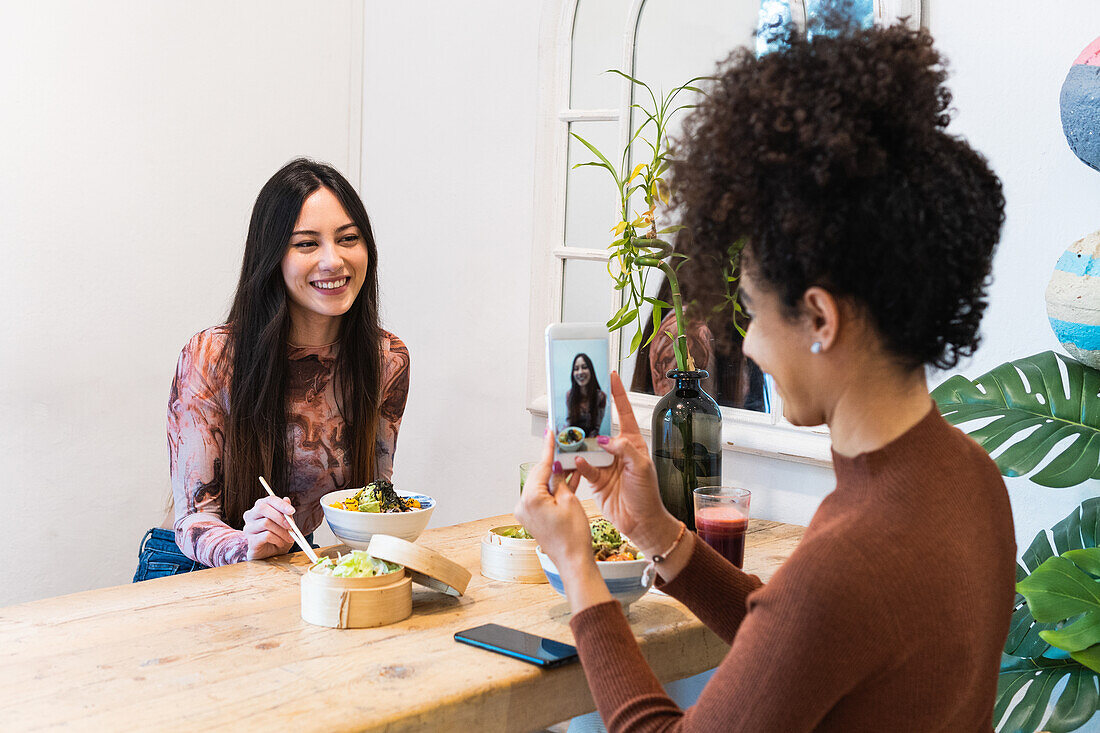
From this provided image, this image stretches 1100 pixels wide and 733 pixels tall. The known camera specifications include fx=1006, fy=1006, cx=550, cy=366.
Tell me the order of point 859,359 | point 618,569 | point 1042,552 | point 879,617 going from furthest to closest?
1. point 1042,552
2. point 618,569
3. point 859,359
4. point 879,617

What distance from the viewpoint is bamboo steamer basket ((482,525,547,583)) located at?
1759 millimetres

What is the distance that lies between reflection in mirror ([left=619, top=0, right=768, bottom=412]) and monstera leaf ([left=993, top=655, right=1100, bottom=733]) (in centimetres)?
→ 92

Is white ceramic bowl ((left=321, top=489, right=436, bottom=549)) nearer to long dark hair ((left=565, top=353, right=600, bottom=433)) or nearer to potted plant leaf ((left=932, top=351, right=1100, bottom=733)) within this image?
long dark hair ((left=565, top=353, right=600, bottom=433))

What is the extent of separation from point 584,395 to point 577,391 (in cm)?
1

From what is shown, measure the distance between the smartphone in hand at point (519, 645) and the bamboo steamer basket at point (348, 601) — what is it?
126 mm

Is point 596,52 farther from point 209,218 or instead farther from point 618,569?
point 618,569

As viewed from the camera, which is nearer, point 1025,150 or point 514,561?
point 514,561

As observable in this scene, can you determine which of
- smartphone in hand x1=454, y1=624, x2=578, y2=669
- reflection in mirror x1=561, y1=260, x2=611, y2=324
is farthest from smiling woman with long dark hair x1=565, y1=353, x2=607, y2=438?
reflection in mirror x1=561, y1=260, x2=611, y2=324

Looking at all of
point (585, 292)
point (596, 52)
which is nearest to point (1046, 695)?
point (585, 292)

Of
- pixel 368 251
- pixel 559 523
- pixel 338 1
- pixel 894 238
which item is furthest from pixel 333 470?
pixel 338 1

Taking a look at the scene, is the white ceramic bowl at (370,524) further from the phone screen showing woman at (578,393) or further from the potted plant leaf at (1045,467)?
the potted plant leaf at (1045,467)

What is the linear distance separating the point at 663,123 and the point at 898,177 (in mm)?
1809

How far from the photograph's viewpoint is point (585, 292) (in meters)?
2.92

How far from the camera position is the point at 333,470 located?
2242mm
